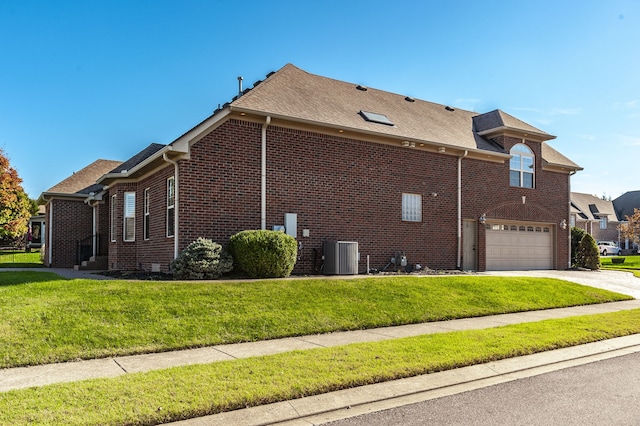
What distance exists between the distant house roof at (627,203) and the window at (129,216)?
217 feet

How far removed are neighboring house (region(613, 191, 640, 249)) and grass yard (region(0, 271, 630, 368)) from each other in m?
60.7

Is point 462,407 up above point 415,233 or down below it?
below

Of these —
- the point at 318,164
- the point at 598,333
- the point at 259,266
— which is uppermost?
the point at 318,164

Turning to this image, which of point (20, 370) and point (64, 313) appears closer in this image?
point (20, 370)

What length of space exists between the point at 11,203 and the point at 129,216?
70.3 ft

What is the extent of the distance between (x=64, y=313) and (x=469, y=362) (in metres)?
6.73

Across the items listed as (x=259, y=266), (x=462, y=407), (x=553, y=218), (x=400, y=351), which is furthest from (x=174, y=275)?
(x=553, y=218)

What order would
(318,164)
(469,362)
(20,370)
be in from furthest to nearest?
(318,164)
(469,362)
(20,370)

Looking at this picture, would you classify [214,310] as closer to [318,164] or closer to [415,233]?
[318,164]

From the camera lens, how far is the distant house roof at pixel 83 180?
23406 millimetres

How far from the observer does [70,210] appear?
2358 cm

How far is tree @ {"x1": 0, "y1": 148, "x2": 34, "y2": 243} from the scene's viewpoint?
3450 cm

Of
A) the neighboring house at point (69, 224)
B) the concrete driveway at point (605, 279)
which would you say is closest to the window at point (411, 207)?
the concrete driveway at point (605, 279)

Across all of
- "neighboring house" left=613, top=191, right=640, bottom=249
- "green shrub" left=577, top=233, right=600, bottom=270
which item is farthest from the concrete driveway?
"neighboring house" left=613, top=191, right=640, bottom=249
